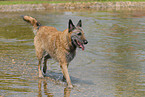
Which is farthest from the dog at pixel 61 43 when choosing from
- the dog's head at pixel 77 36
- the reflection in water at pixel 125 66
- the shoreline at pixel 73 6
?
the shoreline at pixel 73 6

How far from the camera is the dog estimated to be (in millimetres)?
8172

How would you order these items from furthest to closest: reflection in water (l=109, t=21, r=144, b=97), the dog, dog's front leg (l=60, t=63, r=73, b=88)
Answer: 1. dog's front leg (l=60, t=63, r=73, b=88)
2. the dog
3. reflection in water (l=109, t=21, r=144, b=97)

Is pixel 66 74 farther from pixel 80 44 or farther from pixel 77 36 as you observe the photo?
pixel 77 36

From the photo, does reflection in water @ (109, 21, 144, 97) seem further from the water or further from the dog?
the dog

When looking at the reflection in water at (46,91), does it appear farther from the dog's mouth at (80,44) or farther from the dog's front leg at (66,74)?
the dog's mouth at (80,44)

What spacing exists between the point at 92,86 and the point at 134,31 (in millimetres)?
13086

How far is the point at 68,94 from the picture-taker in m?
7.79

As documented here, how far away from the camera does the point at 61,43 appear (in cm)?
866

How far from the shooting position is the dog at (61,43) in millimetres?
8172

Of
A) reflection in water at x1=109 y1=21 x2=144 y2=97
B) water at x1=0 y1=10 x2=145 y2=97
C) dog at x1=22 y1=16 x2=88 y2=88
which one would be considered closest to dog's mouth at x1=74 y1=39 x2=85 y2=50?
dog at x1=22 y1=16 x2=88 y2=88

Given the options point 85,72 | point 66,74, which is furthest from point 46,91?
point 85,72

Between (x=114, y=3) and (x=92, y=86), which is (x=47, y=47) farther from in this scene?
(x=114, y=3)

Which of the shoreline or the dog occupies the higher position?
the dog

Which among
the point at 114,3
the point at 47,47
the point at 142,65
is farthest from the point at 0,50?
the point at 114,3
